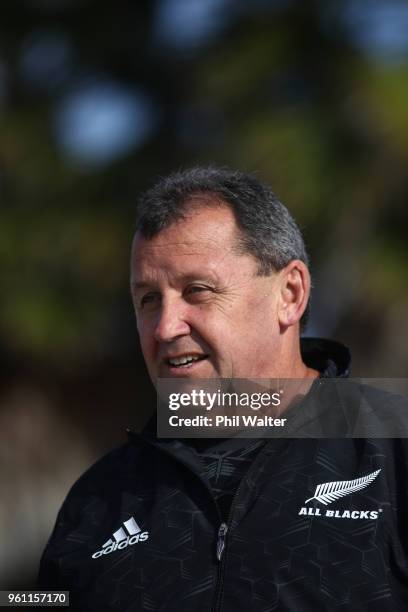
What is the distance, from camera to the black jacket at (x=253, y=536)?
2.43 meters

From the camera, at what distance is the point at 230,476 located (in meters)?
2.75

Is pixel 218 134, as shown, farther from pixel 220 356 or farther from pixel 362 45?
pixel 220 356

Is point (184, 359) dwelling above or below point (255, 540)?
above

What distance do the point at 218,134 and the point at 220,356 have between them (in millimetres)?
6964

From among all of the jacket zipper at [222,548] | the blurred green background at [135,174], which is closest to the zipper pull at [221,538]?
the jacket zipper at [222,548]

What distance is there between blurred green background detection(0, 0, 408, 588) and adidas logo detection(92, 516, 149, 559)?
5294 millimetres

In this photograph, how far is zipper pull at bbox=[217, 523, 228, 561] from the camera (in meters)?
2.56

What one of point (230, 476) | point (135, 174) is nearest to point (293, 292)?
point (230, 476)

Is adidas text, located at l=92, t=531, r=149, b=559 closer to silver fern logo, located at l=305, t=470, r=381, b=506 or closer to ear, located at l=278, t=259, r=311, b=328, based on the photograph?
silver fern logo, located at l=305, t=470, r=381, b=506

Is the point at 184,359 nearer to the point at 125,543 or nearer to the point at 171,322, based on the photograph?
the point at 171,322

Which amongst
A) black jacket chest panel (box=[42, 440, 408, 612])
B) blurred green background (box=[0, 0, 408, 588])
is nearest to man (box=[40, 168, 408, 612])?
black jacket chest panel (box=[42, 440, 408, 612])

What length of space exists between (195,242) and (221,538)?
2.67 ft

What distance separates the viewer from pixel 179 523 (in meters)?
2.70

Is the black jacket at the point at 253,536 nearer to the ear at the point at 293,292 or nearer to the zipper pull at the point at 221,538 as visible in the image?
the zipper pull at the point at 221,538
